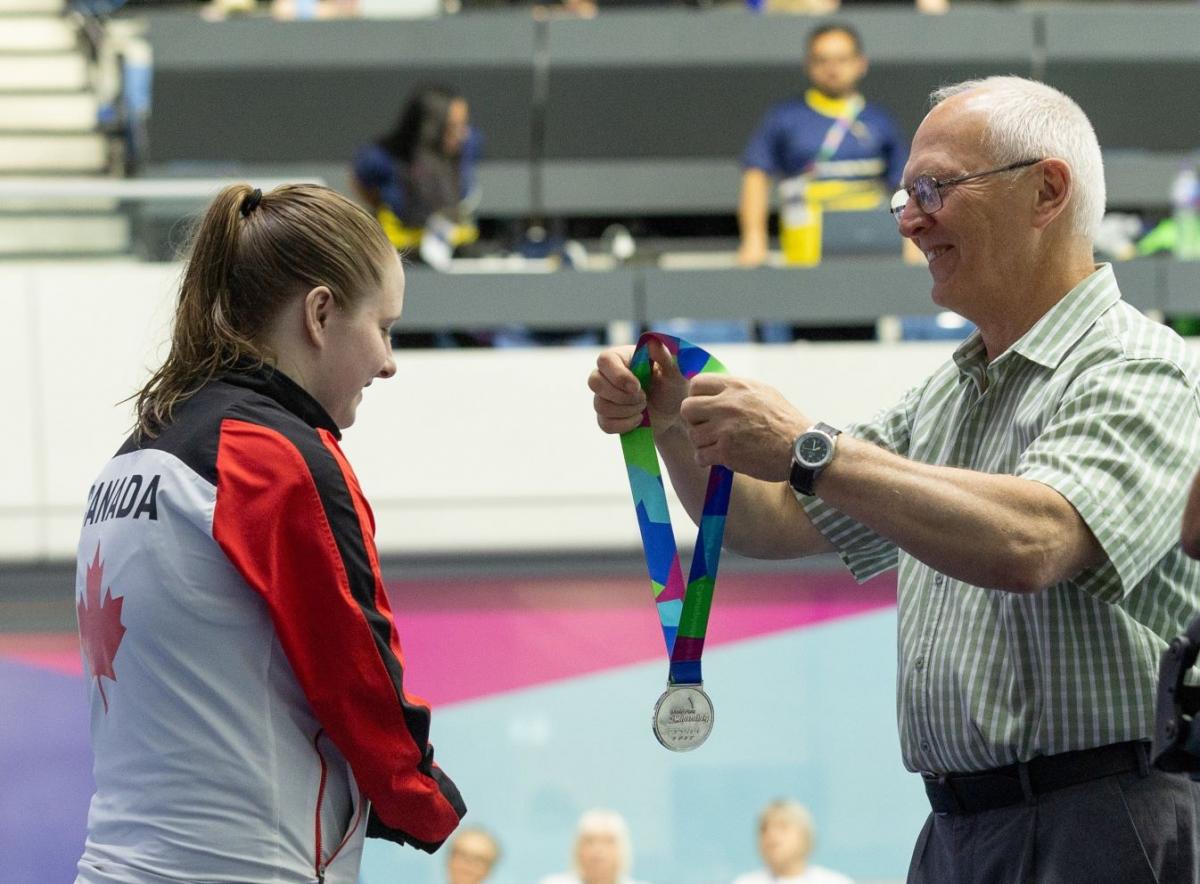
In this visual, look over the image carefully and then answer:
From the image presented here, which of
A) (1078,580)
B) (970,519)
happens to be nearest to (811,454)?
(970,519)

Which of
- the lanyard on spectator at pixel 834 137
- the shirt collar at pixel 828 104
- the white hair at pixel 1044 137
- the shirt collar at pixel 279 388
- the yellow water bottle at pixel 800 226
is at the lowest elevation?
the yellow water bottle at pixel 800 226

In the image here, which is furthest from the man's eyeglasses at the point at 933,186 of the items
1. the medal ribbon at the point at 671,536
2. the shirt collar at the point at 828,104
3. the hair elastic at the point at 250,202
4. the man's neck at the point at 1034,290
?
the shirt collar at the point at 828,104

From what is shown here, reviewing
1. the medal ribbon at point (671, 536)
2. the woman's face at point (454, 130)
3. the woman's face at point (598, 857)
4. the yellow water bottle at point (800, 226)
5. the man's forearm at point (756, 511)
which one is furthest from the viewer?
the woman's face at point (454, 130)

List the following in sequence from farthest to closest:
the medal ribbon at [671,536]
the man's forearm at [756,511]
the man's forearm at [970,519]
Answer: the man's forearm at [756,511]
the medal ribbon at [671,536]
the man's forearm at [970,519]

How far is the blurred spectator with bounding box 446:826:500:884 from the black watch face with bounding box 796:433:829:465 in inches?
146

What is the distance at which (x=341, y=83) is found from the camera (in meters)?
8.16

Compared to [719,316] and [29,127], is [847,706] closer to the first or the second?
[719,316]

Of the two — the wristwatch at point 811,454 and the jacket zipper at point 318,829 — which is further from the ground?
the wristwatch at point 811,454

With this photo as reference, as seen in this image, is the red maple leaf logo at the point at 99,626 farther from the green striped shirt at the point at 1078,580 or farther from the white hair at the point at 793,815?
the white hair at the point at 793,815

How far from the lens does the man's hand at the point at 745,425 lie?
75.4 inches

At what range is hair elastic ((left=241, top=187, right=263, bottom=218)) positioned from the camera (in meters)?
1.86

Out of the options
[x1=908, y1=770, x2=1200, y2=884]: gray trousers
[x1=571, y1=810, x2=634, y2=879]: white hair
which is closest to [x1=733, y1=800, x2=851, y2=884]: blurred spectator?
[x1=571, y1=810, x2=634, y2=879]: white hair

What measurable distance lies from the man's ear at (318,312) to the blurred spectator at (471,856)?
12.3ft

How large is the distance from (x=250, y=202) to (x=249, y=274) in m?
0.09
